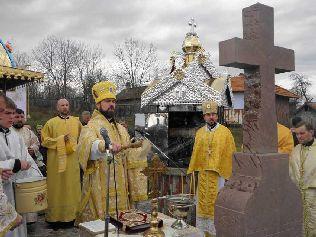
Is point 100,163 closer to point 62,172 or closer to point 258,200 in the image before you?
point 258,200

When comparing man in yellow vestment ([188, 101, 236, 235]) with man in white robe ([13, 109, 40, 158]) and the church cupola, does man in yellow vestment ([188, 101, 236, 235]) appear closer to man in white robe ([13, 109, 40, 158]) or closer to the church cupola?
man in white robe ([13, 109, 40, 158])

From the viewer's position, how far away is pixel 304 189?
3.99m

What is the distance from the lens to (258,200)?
3.13 m

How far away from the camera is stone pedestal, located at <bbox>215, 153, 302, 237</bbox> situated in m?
3.08

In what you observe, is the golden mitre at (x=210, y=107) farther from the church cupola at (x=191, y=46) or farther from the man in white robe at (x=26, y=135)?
the church cupola at (x=191, y=46)

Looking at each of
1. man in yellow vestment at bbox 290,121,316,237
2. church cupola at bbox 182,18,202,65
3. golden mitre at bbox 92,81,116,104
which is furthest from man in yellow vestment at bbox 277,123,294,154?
church cupola at bbox 182,18,202,65

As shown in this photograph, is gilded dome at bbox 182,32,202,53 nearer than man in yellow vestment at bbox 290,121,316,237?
No

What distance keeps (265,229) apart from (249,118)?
977 mm

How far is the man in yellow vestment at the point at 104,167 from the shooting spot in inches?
168

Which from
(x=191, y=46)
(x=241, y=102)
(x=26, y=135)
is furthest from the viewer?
(x=241, y=102)

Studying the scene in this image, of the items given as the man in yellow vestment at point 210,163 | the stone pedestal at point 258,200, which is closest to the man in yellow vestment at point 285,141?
the man in yellow vestment at point 210,163

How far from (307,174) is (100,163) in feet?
A: 7.69

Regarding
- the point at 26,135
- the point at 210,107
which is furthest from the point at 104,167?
the point at 26,135

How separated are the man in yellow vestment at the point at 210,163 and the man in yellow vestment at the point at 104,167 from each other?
134 centimetres
